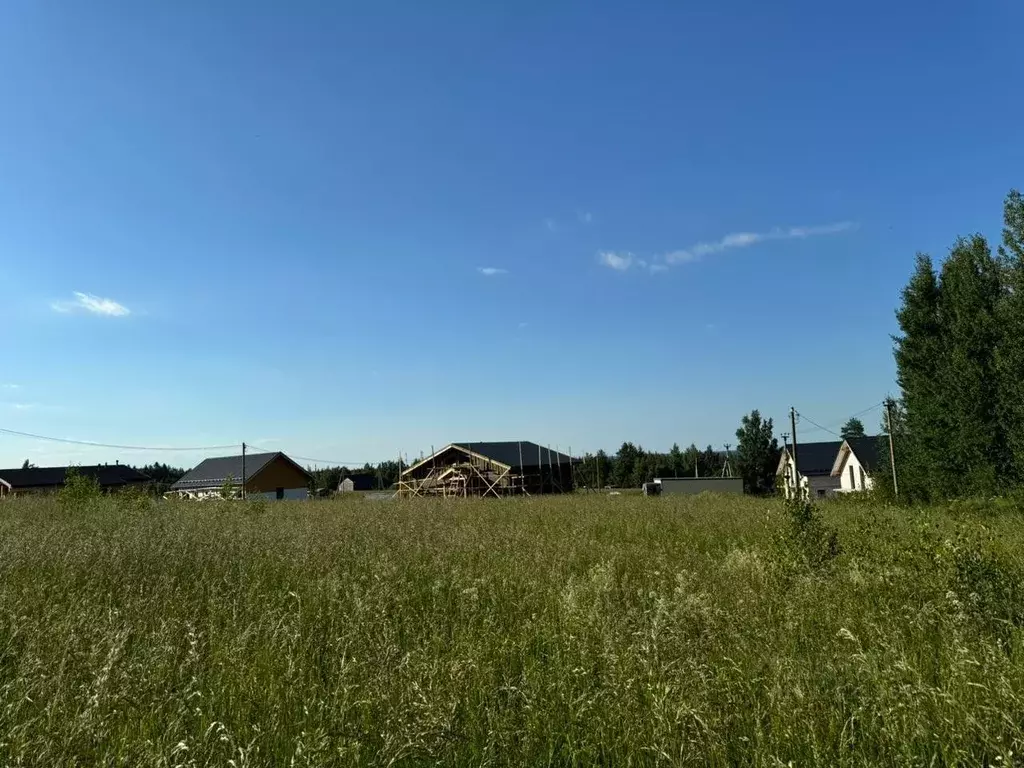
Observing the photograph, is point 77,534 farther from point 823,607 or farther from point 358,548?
point 823,607

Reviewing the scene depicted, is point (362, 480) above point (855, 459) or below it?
below

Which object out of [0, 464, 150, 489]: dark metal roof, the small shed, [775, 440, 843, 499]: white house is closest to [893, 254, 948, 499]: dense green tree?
[775, 440, 843, 499]: white house

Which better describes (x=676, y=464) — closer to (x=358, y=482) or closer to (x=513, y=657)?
(x=358, y=482)

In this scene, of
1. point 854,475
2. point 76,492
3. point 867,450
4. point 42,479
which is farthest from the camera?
point 42,479

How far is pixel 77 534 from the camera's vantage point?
781 cm

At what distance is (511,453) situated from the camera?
152 feet

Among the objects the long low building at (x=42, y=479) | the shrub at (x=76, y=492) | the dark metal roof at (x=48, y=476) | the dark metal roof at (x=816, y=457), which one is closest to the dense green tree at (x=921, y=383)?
the shrub at (x=76, y=492)

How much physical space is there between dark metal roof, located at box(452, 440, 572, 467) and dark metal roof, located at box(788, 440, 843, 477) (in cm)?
3384

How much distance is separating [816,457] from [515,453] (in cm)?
4344

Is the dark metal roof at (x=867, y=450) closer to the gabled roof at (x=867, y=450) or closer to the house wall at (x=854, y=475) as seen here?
the gabled roof at (x=867, y=450)

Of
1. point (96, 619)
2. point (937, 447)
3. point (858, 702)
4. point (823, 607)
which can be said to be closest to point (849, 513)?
point (823, 607)

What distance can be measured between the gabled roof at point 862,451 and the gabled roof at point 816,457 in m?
4.71

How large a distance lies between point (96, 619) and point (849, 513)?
1128 centimetres

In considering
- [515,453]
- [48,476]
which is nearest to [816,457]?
[515,453]
